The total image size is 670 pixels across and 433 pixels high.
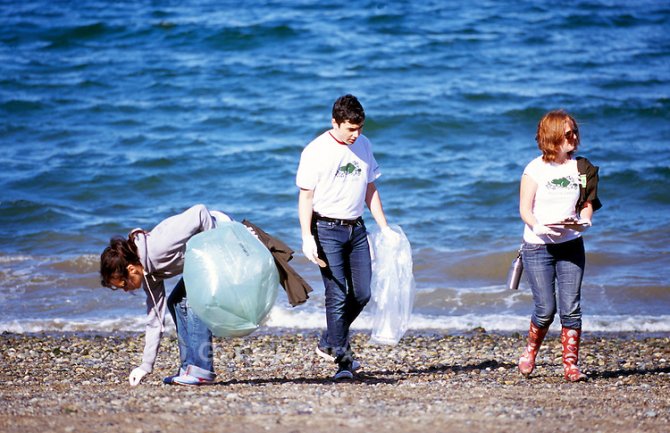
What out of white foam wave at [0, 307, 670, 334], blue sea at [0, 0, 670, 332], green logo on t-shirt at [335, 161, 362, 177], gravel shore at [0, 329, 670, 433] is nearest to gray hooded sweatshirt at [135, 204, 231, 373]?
gravel shore at [0, 329, 670, 433]

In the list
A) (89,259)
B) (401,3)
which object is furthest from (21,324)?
(401,3)

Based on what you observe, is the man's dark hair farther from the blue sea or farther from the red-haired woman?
the blue sea

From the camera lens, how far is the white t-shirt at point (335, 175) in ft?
19.2

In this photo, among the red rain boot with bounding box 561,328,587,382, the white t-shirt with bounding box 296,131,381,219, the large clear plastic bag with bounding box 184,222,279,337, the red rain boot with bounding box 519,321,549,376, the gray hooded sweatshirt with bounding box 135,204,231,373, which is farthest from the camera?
the red rain boot with bounding box 519,321,549,376

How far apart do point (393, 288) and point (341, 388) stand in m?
0.87

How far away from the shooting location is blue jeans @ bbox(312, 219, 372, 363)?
5996 mm

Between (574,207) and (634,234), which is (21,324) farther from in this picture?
(634,234)

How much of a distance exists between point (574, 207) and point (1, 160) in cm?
1183

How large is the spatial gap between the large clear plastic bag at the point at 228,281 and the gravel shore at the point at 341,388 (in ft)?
1.53

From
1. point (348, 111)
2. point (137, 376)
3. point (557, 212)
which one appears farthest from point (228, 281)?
point (557, 212)

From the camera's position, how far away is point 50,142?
16.3 meters

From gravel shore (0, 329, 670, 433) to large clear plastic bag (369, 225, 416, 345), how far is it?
374 millimetres

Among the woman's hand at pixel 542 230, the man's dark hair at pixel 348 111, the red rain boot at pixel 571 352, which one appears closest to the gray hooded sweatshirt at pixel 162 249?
the man's dark hair at pixel 348 111

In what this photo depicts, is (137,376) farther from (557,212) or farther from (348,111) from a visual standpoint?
(557,212)
